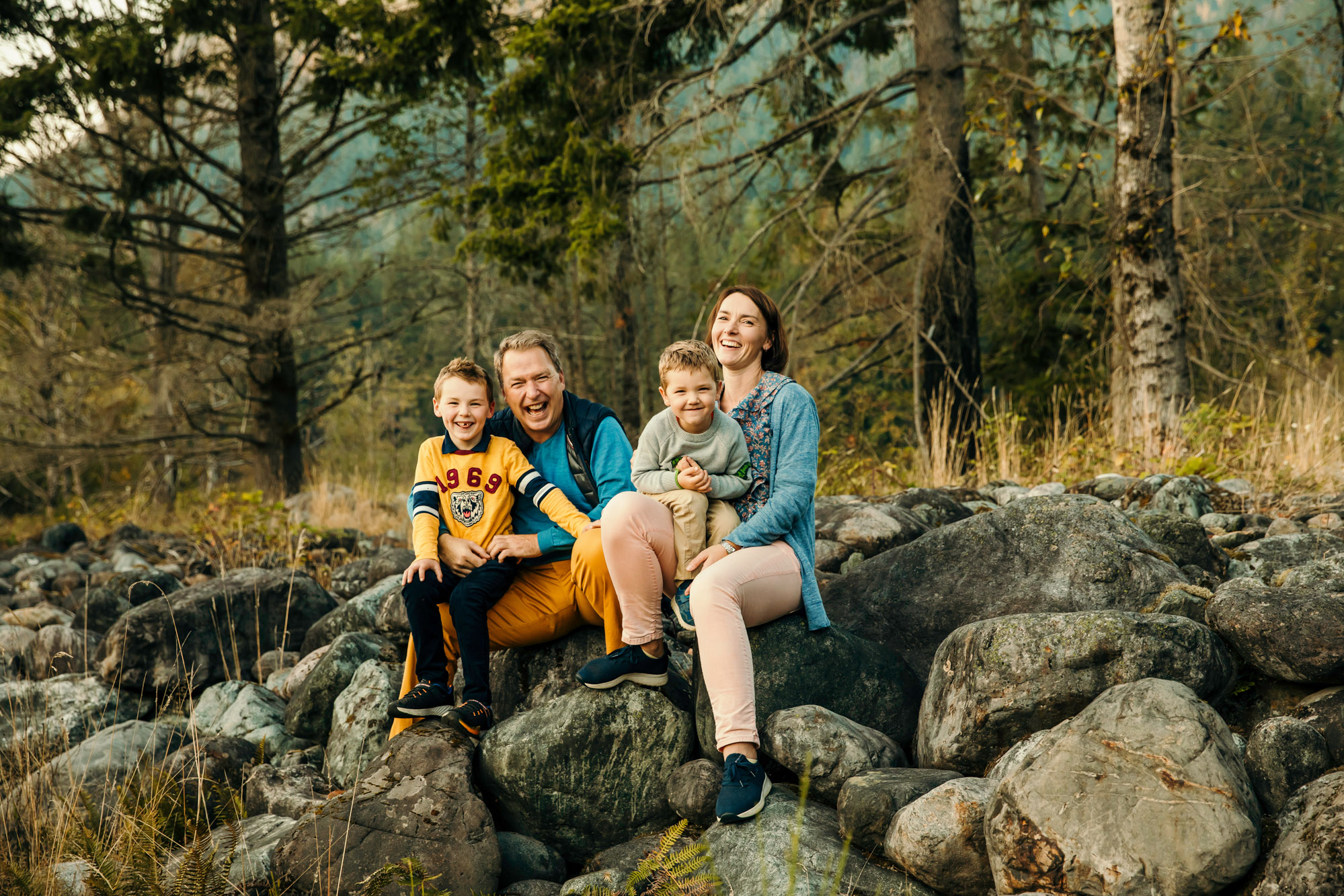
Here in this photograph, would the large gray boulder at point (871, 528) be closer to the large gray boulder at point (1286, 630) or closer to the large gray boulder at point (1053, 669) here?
the large gray boulder at point (1053, 669)

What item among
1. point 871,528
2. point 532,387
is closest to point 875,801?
point 532,387

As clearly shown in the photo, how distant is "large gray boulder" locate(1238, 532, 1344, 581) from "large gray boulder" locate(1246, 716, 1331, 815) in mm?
1465

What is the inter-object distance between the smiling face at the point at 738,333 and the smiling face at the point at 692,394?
299mm

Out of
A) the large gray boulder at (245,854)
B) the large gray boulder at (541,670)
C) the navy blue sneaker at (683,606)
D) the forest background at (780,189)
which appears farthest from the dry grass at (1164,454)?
the large gray boulder at (245,854)

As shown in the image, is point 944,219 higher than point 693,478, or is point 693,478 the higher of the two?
point 944,219

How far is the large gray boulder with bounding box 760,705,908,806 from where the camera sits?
2.80m

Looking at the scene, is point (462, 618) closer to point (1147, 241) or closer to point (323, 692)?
point (323, 692)

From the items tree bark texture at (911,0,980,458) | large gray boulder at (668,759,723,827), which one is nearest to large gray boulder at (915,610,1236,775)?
large gray boulder at (668,759,723,827)

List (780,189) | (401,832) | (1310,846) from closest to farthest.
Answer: (1310,846) → (401,832) → (780,189)

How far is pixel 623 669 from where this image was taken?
3.07m

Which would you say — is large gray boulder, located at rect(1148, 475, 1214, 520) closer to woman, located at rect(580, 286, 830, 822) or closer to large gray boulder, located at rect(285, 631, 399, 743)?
woman, located at rect(580, 286, 830, 822)

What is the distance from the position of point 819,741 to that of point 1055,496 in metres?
1.65

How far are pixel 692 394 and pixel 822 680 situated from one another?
3.59ft

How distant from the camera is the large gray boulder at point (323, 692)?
4.07 metres
